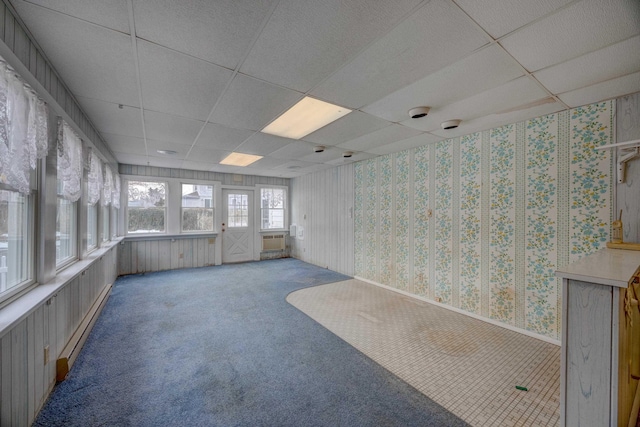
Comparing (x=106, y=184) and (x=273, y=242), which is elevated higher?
(x=106, y=184)

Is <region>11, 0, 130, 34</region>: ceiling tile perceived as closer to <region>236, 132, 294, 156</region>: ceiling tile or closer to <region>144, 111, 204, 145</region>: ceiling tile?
<region>144, 111, 204, 145</region>: ceiling tile

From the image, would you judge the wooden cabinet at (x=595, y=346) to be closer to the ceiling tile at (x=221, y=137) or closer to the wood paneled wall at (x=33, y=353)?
the wood paneled wall at (x=33, y=353)

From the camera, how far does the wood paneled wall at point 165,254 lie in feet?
17.4

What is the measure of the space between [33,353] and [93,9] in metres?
2.06

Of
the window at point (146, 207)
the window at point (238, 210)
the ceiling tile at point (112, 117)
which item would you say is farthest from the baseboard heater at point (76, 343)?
the window at point (238, 210)

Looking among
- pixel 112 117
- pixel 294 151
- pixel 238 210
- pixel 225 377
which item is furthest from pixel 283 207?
pixel 225 377

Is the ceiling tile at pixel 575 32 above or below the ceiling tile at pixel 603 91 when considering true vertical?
above

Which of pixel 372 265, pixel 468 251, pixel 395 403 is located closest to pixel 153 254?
pixel 372 265

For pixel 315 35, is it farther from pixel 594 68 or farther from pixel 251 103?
pixel 594 68

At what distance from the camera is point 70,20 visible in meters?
1.39

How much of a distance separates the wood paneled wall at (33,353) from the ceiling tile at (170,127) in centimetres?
184

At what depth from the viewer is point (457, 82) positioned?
6.54ft

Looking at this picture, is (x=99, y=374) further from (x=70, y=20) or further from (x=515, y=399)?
(x=515, y=399)

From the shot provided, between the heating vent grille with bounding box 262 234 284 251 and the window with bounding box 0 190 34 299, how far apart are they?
17.1ft
